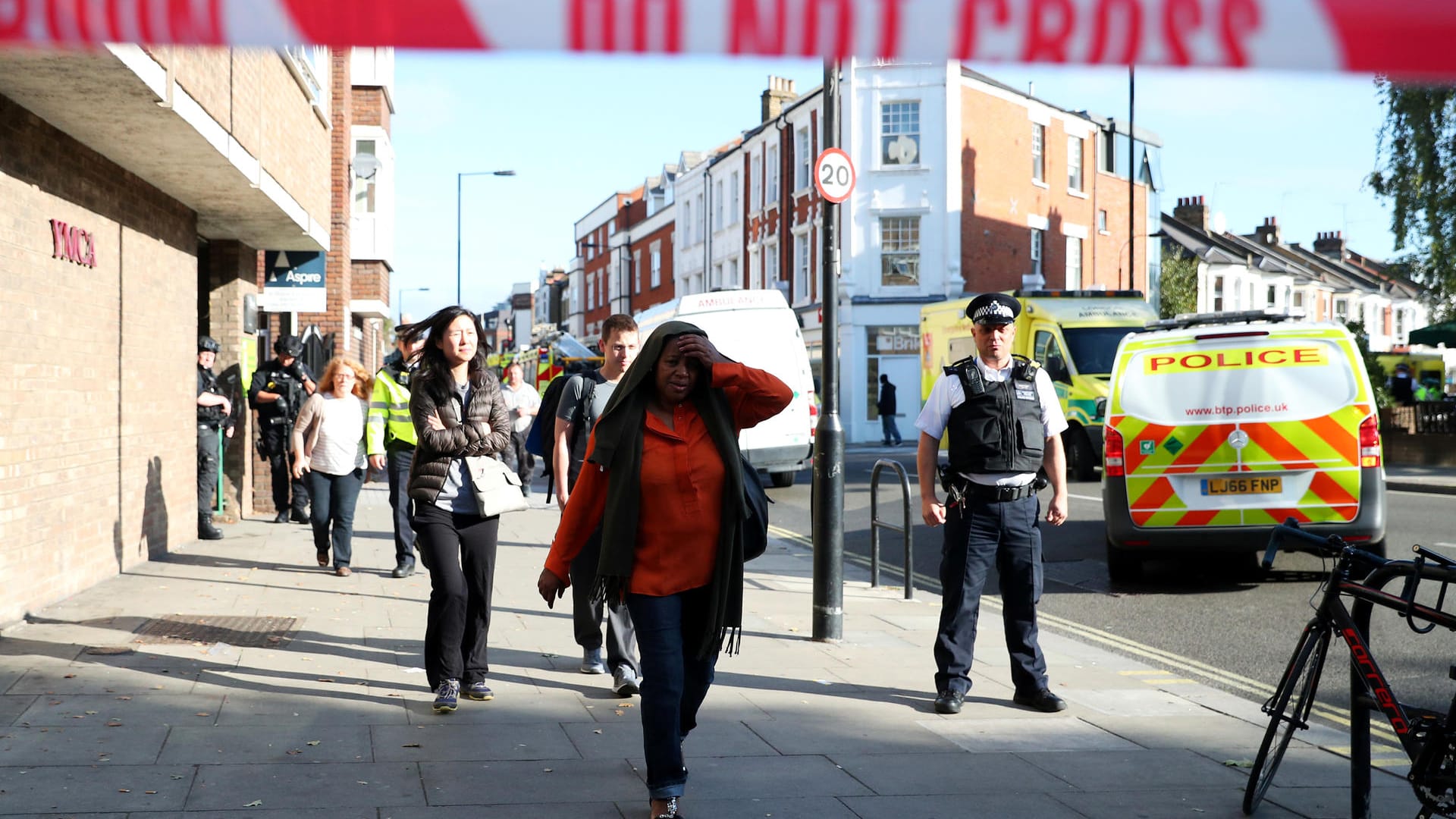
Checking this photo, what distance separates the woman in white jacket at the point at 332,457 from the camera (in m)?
11.0

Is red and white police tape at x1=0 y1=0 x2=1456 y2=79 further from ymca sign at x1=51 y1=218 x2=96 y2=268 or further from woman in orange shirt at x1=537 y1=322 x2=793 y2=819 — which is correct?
ymca sign at x1=51 y1=218 x2=96 y2=268

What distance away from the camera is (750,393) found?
469cm

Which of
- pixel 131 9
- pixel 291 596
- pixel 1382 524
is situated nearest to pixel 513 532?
pixel 291 596

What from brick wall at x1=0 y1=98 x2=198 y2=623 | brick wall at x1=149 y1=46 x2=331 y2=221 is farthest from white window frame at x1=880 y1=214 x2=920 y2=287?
brick wall at x1=0 y1=98 x2=198 y2=623

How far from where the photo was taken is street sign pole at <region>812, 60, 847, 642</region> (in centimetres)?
789

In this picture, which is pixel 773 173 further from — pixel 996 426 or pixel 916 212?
pixel 996 426

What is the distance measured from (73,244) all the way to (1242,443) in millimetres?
8128

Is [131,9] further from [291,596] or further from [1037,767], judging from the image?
[291,596]

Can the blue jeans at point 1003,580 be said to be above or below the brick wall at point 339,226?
below

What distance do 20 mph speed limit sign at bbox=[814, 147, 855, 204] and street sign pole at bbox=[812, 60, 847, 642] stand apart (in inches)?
5.0

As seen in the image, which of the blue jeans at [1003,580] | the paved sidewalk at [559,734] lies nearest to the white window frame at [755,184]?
the paved sidewalk at [559,734]

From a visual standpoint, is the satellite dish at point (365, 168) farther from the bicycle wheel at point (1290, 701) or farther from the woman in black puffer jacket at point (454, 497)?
the bicycle wheel at point (1290, 701)

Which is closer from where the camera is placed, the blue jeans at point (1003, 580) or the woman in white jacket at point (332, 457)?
the blue jeans at point (1003, 580)

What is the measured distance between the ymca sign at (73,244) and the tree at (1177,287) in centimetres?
4044
